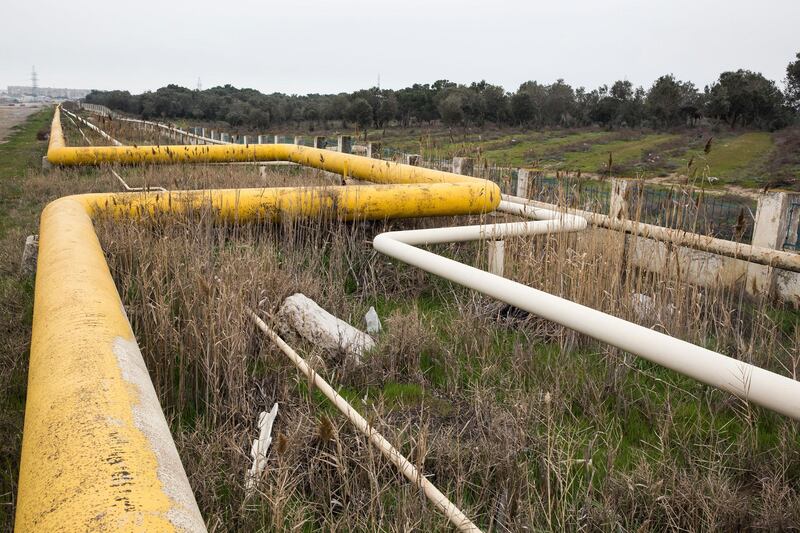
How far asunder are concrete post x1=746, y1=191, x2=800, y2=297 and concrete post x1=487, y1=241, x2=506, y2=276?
79.2 inches

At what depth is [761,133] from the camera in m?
29.4

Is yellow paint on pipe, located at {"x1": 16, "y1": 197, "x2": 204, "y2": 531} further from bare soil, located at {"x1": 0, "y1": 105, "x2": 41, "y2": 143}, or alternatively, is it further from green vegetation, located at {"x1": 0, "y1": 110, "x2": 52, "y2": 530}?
bare soil, located at {"x1": 0, "y1": 105, "x2": 41, "y2": 143}

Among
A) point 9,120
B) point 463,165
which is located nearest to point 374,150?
point 463,165

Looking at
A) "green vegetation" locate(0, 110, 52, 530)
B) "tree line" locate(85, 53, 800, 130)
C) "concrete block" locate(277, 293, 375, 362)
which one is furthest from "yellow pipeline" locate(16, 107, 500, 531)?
"tree line" locate(85, 53, 800, 130)

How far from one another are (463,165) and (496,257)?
3021 mm

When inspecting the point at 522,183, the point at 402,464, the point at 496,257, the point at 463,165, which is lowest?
the point at 402,464

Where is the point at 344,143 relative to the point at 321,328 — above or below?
above

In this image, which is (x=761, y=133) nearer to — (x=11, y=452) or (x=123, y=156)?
(x=123, y=156)

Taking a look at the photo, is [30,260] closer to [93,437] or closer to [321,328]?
[321,328]

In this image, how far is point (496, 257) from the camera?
3.66m

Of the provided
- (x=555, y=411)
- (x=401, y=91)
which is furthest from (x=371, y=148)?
(x=401, y=91)

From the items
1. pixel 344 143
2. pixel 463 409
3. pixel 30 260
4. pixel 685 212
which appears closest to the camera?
pixel 463 409

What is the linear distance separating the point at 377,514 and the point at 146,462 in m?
0.92

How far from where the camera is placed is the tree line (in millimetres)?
31094
